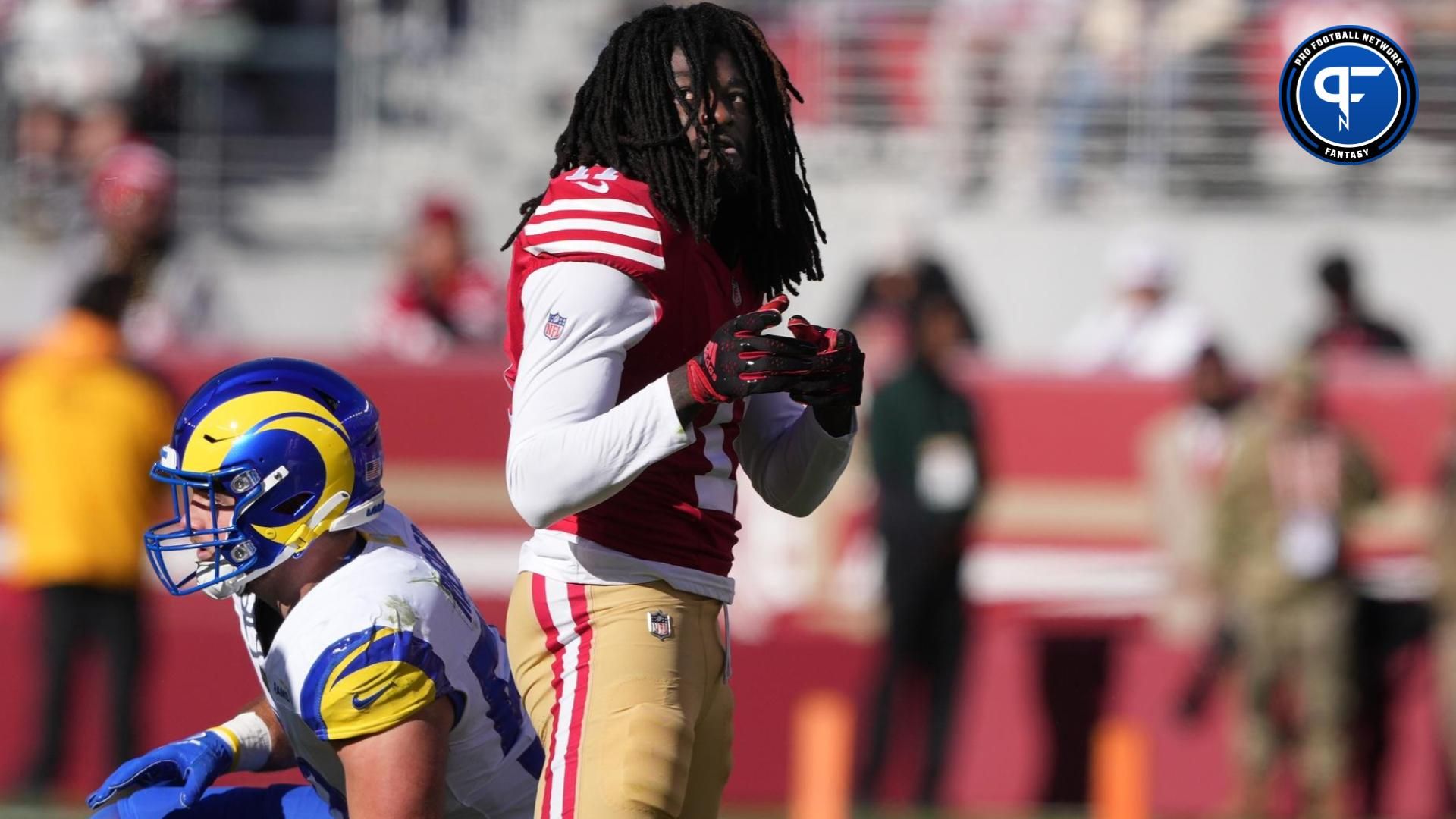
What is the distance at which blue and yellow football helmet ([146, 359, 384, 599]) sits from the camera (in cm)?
326

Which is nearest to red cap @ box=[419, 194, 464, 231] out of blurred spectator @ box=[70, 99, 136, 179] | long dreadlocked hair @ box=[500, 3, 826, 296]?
blurred spectator @ box=[70, 99, 136, 179]

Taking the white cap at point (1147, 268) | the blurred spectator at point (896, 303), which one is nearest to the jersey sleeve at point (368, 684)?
the blurred spectator at point (896, 303)

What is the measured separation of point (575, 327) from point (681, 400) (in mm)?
200

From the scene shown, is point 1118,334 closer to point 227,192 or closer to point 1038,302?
point 1038,302

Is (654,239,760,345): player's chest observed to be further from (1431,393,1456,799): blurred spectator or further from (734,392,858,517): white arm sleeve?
(1431,393,1456,799): blurred spectator

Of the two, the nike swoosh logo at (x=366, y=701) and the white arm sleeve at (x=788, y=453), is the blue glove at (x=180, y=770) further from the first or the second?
the white arm sleeve at (x=788, y=453)

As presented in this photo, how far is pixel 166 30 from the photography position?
11.2m

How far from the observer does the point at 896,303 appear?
9125 mm

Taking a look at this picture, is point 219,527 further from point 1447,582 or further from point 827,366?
point 1447,582

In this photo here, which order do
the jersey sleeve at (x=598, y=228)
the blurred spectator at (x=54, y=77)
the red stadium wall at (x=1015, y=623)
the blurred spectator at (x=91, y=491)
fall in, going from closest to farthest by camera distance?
the jersey sleeve at (x=598, y=228)
the blurred spectator at (x=91, y=491)
the red stadium wall at (x=1015, y=623)
the blurred spectator at (x=54, y=77)

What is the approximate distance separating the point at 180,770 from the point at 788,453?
1156 millimetres

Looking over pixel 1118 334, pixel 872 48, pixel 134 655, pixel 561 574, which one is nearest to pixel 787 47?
pixel 872 48

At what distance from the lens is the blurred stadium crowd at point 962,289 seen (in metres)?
8.23

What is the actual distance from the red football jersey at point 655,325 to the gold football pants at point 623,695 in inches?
3.7
